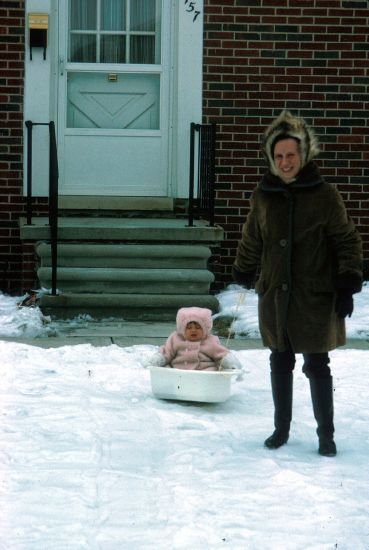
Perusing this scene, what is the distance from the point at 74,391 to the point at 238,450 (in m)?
1.42

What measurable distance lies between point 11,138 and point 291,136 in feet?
17.5

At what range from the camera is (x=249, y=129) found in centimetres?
994

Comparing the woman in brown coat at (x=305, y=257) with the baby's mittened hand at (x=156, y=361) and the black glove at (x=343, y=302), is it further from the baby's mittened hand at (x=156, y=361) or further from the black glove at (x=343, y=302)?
the baby's mittened hand at (x=156, y=361)

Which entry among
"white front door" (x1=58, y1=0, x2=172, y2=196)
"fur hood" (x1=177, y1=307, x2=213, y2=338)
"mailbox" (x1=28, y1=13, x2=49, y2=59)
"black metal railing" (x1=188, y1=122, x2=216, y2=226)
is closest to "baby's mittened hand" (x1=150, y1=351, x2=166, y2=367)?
"fur hood" (x1=177, y1=307, x2=213, y2=338)

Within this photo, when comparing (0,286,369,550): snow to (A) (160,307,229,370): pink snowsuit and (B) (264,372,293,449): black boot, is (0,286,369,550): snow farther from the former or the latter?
(A) (160,307,229,370): pink snowsuit

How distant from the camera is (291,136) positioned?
190 inches

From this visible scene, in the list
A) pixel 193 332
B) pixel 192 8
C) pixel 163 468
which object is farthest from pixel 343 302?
pixel 192 8

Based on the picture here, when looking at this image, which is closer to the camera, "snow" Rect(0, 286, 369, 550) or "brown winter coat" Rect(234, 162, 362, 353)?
"snow" Rect(0, 286, 369, 550)

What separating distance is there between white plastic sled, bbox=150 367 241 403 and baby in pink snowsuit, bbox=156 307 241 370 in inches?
5.5

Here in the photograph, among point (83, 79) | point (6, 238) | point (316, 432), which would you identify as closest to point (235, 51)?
point (83, 79)

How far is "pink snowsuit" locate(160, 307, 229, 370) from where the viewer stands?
Answer: 19.1ft

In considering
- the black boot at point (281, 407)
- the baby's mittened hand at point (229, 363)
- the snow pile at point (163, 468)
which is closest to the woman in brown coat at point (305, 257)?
the black boot at point (281, 407)

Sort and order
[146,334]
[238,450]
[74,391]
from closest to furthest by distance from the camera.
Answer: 1. [238,450]
2. [74,391]
3. [146,334]

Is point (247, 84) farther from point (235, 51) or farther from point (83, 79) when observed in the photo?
point (83, 79)
